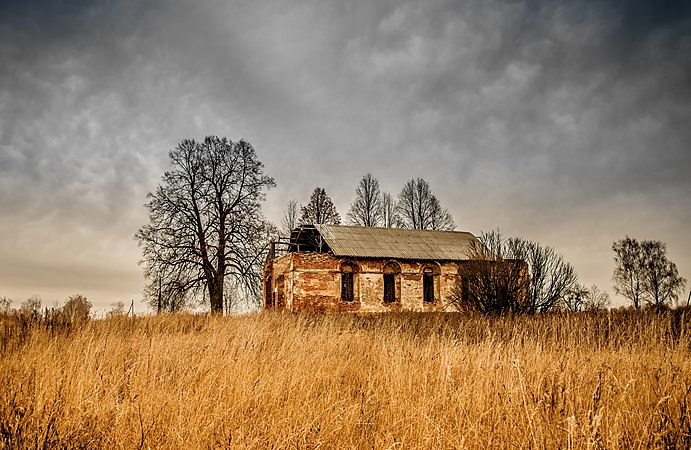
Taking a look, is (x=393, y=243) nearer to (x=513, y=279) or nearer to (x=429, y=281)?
(x=429, y=281)

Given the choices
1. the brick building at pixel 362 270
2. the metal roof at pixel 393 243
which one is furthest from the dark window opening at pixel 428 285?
the metal roof at pixel 393 243

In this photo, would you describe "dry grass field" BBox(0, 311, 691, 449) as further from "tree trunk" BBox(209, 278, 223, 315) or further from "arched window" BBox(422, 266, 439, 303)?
"arched window" BBox(422, 266, 439, 303)

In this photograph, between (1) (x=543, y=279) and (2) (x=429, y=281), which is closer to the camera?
(1) (x=543, y=279)

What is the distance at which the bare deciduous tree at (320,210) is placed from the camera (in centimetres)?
3288

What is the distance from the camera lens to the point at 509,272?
1345cm

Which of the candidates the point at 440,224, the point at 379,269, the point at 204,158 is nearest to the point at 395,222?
the point at 440,224

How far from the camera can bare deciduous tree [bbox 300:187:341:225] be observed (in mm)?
32875

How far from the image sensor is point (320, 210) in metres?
33.1

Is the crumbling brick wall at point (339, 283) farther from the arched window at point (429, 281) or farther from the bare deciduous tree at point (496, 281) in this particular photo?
the bare deciduous tree at point (496, 281)

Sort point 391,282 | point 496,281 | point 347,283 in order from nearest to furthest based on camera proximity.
→ point 496,281
point 347,283
point 391,282

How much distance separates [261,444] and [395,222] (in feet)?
109

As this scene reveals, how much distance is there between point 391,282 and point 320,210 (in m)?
9.94

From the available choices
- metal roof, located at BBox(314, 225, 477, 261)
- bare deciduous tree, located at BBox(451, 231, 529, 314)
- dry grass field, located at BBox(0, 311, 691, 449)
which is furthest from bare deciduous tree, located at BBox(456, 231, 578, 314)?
metal roof, located at BBox(314, 225, 477, 261)

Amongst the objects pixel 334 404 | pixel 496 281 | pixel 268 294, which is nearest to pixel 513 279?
pixel 496 281
